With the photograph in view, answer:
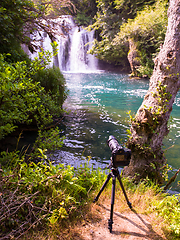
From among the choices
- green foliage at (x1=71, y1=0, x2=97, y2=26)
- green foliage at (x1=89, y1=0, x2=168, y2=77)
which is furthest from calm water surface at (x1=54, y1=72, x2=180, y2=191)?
green foliage at (x1=71, y1=0, x2=97, y2=26)

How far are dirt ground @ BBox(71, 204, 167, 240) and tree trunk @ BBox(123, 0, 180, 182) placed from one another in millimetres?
931

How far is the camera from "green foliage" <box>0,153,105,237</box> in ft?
7.08

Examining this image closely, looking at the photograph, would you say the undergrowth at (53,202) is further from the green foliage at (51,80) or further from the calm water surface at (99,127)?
the green foliage at (51,80)

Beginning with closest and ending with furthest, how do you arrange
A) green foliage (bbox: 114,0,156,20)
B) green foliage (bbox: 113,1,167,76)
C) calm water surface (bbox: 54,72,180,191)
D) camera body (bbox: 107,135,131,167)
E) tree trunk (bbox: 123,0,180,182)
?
camera body (bbox: 107,135,131,167) < tree trunk (bbox: 123,0,180,182) < calm water surface (bbox: 54,72,180,191) < green foliage (bbox: 113,1,167,76) < green foliage (bbox: 114,0,156,20)

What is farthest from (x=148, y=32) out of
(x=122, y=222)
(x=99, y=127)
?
(x=122, y=222)

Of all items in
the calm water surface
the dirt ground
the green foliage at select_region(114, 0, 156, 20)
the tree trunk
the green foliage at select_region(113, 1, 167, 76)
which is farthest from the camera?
the green foliage at select_region(114, 0, 156, 20)

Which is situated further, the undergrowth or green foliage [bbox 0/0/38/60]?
green foliage [bbox 0/0/38/60]

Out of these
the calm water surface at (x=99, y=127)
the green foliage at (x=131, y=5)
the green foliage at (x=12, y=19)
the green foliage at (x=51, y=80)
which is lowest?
the calm water surface at (x=99, y=127)

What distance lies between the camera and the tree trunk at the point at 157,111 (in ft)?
10.0

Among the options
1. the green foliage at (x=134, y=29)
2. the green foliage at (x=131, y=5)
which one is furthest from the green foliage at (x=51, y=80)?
the green foliage at (x=131, y=5)

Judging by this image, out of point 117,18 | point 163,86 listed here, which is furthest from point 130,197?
point 117,18

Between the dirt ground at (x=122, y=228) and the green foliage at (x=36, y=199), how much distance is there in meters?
0.30

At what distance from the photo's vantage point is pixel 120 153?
7.90 ft

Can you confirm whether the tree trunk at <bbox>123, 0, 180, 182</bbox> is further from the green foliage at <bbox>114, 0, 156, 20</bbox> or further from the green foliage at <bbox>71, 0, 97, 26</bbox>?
the green foliage at <bbox>71, 0, 97, 26</bbox>
